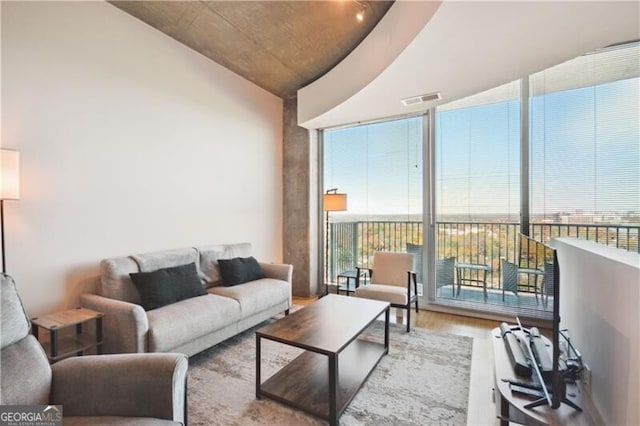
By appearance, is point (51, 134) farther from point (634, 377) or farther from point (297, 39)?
point (634, 377)

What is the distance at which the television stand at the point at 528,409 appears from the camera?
1394mm

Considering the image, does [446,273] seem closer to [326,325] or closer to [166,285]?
[326,325]

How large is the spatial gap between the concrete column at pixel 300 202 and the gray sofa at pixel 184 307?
3.39ft

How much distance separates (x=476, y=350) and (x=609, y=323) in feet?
5.21

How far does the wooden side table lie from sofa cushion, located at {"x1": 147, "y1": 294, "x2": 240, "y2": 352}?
0.40m

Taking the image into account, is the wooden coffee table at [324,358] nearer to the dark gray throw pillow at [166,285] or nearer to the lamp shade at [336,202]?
the dark gray throw pillow at [166,285]

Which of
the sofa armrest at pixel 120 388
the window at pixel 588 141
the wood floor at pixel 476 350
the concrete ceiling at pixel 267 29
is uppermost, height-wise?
the concrete ceiling at pixel 267 29

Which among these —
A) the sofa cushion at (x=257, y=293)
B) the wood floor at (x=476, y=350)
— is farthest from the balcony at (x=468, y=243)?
the sofa cushion at (x=257, y=293)

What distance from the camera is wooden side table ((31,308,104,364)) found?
206cm

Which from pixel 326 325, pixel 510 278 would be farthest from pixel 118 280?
pixel 510 278

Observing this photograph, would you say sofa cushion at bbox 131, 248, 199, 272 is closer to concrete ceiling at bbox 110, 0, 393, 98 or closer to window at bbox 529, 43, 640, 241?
concrete ceiling at bbox 110, 0, 393, 98

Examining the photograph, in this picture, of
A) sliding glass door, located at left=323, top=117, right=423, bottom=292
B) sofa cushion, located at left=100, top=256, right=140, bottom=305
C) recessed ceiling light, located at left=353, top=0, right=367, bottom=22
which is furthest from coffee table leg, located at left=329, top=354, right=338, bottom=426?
recessed ceiling light, located at left=353, top=0, right=367, bottom=22

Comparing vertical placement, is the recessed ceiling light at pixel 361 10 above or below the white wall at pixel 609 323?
above

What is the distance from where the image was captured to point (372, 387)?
7.40 feet
